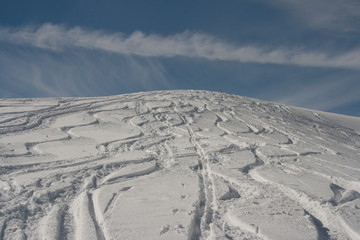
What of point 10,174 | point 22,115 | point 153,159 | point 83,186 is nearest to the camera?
point 83,186

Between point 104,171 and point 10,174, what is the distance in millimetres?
1041

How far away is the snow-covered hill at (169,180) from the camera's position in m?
2.59

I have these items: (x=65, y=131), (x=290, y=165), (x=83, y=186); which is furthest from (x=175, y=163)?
(x=65, y=131)

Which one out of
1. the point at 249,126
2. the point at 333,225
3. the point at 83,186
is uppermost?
the point at 249,126

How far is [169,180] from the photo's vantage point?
141 inches

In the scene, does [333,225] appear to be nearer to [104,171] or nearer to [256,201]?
[256,201]

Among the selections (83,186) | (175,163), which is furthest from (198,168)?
(83,186)

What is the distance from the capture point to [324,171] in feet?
14.1

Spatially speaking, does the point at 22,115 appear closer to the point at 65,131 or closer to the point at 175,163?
the point at 65,131

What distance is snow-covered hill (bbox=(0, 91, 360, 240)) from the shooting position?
102 inches

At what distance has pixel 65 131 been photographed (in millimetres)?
6023

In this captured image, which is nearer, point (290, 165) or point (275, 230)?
point (275, 230)

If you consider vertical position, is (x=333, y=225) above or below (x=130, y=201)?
below

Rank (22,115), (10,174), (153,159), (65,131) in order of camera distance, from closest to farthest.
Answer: (10,174)
(153,159)
(65,131)
(22,115)
